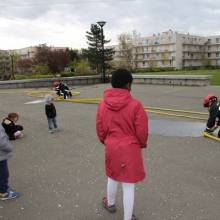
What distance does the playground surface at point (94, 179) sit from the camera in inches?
157

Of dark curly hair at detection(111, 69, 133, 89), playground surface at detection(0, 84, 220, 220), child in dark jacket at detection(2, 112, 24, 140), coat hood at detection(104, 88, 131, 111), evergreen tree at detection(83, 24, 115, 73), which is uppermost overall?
evergreen tree at detection(83, 24, 115, 73)

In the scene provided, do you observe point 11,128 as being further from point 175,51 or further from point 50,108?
point 175,51

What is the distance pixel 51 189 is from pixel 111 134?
6.54ft

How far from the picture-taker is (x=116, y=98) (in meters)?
3.26

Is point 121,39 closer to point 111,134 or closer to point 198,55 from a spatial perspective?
point 198,55

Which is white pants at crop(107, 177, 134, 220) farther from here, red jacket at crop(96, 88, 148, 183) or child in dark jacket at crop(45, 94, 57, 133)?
child in dark jacket at crop(45, 94, 57, 133)

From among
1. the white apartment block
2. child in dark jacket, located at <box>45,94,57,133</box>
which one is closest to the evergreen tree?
the white apartment block

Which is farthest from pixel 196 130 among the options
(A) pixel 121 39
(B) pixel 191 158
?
(A) pixel 121 39

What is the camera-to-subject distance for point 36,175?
17.9ft

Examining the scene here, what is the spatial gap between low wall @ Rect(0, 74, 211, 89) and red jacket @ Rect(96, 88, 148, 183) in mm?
18392

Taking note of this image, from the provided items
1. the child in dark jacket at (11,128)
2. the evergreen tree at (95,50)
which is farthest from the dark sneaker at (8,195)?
the evergreen tree at (95,50)

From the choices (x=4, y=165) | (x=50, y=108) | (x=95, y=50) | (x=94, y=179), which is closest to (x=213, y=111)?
(x=94, y=179)

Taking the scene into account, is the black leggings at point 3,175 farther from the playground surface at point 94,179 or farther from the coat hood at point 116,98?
Answer: the coat hood at point 116,98

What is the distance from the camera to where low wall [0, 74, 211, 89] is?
20.9 metres
